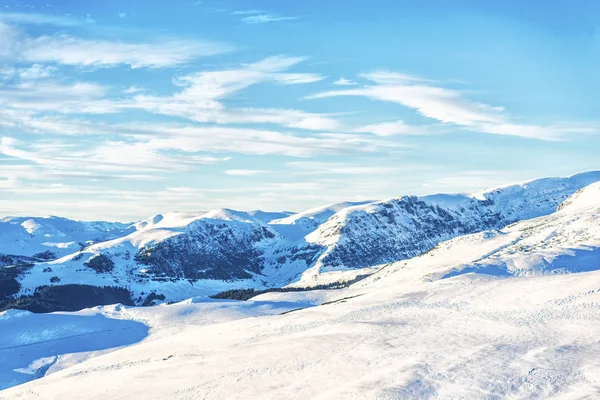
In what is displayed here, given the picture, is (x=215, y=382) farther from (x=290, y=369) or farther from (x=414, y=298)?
(x=414, y=298)

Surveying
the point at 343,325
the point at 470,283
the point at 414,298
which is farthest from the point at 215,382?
the point at 470,283

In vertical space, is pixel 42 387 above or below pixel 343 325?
below

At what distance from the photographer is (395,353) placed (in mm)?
51000

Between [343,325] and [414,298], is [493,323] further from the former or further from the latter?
[414,298]

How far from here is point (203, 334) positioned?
276 ft

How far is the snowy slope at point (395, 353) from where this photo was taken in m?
42.6

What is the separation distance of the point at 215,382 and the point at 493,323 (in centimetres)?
2825

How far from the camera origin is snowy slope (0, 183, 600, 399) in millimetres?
42594

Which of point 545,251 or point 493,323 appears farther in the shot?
point 545,251

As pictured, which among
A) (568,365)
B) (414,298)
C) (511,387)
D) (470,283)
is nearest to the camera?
(511,387)

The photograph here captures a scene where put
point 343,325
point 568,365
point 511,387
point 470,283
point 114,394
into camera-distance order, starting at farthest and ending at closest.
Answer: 1. point 470,283
2. point 343,325
3. point 114,394
4. point 568,365
5. point 511,387

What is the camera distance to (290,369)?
50375mm

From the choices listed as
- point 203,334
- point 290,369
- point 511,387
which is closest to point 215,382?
point 290,369

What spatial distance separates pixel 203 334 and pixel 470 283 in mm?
39993
